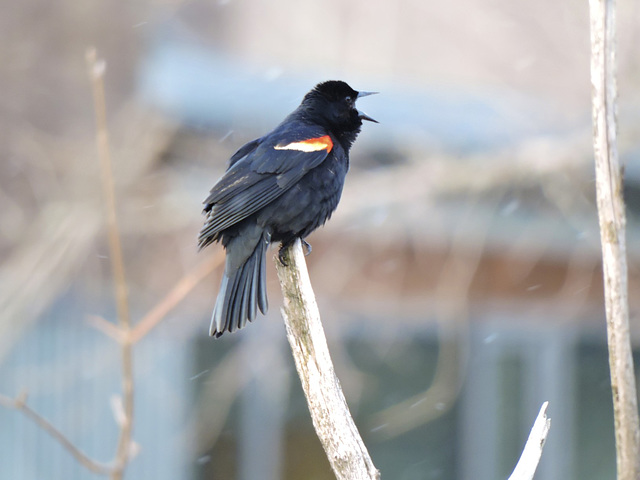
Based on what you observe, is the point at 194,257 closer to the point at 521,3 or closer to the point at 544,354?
the point at 521,3

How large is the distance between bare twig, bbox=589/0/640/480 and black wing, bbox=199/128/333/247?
1.33 metres

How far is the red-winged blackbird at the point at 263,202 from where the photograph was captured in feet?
8.72

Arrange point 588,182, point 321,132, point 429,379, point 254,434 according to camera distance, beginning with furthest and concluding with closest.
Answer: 1. point 429,379
2. point 254,434
3. point 588,182
4. point 321,132

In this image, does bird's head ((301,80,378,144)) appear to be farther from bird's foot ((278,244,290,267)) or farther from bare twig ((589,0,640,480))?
bare twig ((589,0,640,480))

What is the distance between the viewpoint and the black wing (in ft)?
9.22

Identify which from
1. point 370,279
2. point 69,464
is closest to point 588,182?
point 370,279

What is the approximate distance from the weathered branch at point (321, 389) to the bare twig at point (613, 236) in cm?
64

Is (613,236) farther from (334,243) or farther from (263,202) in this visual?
(334,243)

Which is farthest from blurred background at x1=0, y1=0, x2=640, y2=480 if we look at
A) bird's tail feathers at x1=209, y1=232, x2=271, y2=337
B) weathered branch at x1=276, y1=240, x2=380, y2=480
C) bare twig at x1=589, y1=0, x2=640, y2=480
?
bare twig at x1=589, y1=0, x2=640, y2=480

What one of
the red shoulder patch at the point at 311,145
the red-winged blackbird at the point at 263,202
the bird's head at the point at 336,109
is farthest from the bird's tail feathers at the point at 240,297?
the bird's head at the point at 336,109

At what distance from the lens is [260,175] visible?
9.75 ft

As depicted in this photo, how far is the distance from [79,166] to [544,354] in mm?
4483

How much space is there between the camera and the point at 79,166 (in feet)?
18.4

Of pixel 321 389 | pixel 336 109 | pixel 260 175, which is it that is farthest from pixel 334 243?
pixel 321 389
